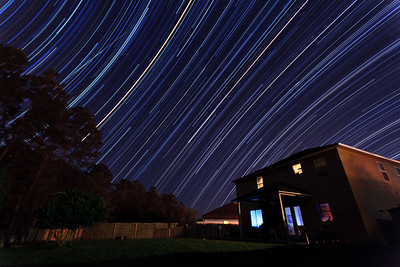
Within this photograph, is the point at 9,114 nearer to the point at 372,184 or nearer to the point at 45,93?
the point at 45,93

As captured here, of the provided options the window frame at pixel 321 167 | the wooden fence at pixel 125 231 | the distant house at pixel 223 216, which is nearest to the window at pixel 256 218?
the window frame at pixel 321 167

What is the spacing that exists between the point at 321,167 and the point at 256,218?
28.5ft

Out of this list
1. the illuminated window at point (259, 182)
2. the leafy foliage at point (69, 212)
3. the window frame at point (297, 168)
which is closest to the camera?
the leafy foliage at point (69, 212)

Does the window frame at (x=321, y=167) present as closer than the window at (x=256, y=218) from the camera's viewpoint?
Yes

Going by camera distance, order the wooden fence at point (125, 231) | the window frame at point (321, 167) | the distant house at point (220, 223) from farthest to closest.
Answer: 1. the wooden fence at point (125, 231)
2. the distant house at point (220, 223)
3. the window frame at point (321, 167)

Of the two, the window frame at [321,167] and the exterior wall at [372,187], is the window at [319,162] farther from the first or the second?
the exterior wall at [372,187]

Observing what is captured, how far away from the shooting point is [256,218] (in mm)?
20656

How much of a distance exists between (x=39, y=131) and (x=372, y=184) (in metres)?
29.3

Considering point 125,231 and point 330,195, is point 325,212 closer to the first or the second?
point 330,195

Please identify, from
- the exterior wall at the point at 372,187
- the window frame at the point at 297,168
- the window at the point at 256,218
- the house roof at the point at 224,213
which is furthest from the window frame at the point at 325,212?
the house roof at the point at 224,213

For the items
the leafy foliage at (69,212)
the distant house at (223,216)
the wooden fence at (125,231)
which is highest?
Answer: the distant house at (223,216)

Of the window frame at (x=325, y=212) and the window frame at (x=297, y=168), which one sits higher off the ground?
the window frame at (x=297, y=168)

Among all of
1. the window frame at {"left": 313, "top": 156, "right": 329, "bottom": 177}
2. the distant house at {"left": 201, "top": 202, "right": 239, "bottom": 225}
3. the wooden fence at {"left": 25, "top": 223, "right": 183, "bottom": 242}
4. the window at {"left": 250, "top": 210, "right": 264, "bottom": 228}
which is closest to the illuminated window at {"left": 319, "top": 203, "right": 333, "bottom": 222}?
the window frame at {"left": 313, "top": 156, "right": 329, "bottom": 177}

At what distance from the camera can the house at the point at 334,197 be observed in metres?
13.5
